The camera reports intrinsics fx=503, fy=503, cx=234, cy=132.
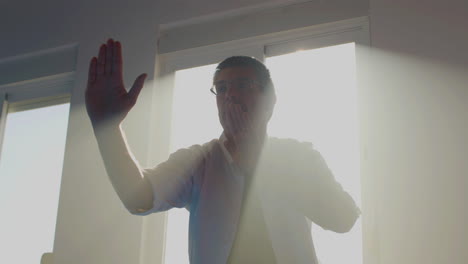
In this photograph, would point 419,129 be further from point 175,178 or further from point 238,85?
point 175,178

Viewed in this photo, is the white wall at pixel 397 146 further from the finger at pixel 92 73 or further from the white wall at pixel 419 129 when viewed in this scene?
the finger at pixel 92 73

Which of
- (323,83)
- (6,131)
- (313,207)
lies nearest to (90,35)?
(6,131)

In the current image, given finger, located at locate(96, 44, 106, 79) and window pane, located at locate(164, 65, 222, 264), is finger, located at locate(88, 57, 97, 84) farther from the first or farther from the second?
window pane, located at locate(164, 65, 222, 264)

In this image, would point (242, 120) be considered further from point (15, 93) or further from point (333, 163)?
point (15, 93)

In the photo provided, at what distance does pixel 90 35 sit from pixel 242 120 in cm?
196

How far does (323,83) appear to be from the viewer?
7.50 ft

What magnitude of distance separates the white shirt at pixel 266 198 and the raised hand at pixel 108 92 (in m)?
0.19

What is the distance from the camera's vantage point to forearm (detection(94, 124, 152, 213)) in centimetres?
104

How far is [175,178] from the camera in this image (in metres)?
1.21

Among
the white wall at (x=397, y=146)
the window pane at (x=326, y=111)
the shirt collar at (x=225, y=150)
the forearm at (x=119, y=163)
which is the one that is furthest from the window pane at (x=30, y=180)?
the forearm at (x=119, y=163)

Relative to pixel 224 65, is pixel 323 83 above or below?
above

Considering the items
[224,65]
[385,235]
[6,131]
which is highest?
[6,131]

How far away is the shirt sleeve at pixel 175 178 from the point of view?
45.9 inches

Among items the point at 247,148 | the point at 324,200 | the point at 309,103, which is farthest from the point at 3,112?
the point at 324,200
